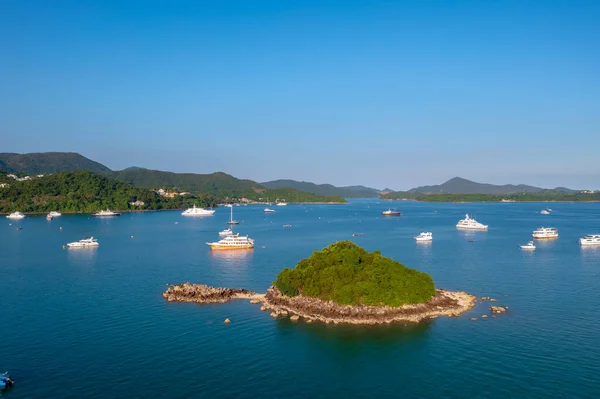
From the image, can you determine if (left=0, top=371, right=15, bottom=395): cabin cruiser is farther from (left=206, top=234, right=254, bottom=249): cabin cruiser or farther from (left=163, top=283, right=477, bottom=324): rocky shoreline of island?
(left=206, top=234, right=254, bottom=249): cabin cruiser

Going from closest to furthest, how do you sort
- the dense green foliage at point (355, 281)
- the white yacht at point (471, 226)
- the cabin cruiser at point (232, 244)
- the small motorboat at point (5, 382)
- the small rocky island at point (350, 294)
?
the small motorboat at point (5, 382) < the small rocky island at point (350, 294) < the dense green foliage at point (355, 281) < the cabin cruiser at point (232, 244) < the white yacht at point (471, 226)

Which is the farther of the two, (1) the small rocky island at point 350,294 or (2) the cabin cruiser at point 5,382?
(1) the small rocky island at point 350,294

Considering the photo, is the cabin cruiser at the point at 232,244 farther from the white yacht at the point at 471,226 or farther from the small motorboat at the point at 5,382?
the white yacht at the point at 471,226

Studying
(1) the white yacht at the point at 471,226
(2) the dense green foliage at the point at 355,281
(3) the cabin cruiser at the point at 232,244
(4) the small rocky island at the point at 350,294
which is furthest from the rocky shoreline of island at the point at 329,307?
(1) the white yacht at the point at 471,226

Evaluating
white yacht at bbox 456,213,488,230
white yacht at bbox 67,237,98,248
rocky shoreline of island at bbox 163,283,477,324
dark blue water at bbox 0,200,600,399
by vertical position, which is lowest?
dark blue water at bbox 0,200,600,399

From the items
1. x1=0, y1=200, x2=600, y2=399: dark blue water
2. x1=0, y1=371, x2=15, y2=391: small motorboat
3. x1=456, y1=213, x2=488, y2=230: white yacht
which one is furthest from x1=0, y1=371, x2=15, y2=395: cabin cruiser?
x1=456, y1=213, x2=488, y2=230: white yacht

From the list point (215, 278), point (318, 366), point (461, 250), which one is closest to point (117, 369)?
point (318, 366)
